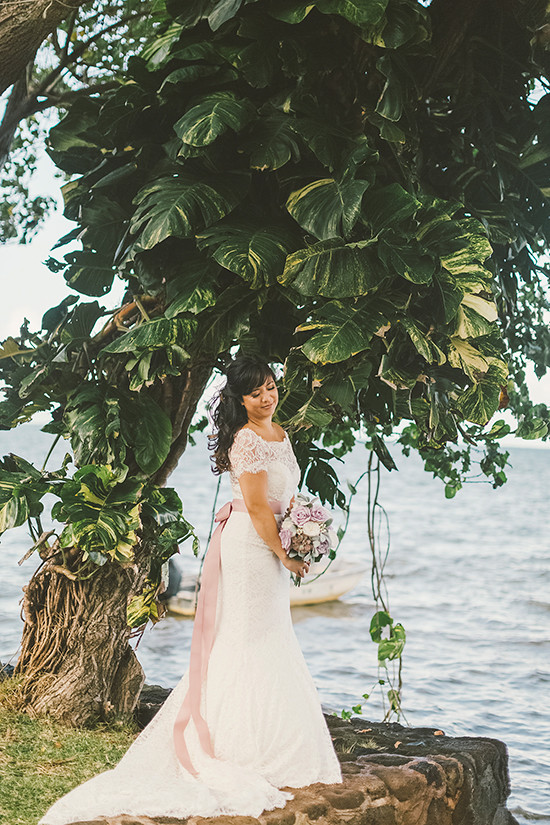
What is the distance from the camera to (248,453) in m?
2.82

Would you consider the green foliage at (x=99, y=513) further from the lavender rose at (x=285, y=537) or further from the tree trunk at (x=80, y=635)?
the lavender rose at (x=285, y=537)

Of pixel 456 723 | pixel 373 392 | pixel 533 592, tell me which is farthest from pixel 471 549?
pixel 373 392

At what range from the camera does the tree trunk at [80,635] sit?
3.50 meters

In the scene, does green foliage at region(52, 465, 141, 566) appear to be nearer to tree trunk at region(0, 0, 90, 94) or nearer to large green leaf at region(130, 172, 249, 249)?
large green leaf at region(130, 172, 249, 249)

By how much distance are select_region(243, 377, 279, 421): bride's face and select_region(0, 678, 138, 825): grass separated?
146cm

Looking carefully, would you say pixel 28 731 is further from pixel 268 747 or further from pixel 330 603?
pixel 330 603

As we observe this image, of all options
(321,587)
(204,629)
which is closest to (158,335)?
(204,629)

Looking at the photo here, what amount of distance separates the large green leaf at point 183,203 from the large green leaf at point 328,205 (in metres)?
0.23

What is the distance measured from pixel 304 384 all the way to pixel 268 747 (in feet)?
4.15

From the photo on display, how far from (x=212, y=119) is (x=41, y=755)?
239cm

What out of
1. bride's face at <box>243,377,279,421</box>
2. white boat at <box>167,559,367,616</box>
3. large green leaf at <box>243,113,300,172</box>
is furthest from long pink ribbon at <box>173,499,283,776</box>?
white boat at <box>167,559,367,616</box>

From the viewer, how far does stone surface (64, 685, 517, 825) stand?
2643 mm

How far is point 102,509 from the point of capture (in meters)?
3.13

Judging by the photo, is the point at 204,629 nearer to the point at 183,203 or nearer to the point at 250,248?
the point at 250,248
